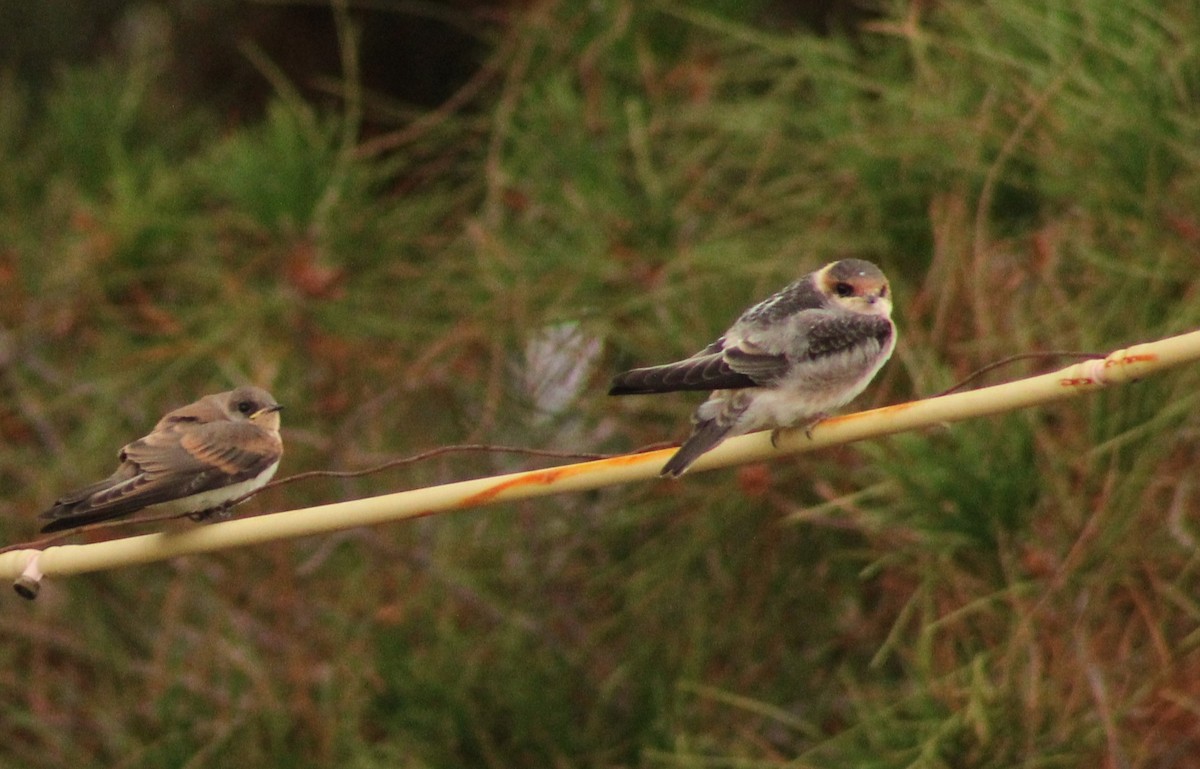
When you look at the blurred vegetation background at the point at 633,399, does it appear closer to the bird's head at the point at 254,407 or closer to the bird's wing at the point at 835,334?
the bird's wing at the point at 835,334

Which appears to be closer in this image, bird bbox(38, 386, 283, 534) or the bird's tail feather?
the bird's tail feather

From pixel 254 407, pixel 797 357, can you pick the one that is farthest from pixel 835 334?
pixel 254 407

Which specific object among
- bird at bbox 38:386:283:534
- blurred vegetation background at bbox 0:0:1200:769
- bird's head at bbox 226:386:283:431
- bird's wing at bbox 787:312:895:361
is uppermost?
bird at bbox 38:386:283:534

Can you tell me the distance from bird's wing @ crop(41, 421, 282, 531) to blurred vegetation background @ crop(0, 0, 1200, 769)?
1.33 metres

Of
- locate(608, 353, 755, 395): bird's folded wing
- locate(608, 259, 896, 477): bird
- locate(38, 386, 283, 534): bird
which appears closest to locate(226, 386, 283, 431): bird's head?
locate(38, 386, 283, 534): bird

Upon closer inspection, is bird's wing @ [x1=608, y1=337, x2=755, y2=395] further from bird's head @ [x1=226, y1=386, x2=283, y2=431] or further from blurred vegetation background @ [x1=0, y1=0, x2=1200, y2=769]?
blurred vegetation background @ [x1=0, y1=0, x2=1200, y2=769]

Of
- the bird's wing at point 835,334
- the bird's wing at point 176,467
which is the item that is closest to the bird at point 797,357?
the bird's wing at point 835,334

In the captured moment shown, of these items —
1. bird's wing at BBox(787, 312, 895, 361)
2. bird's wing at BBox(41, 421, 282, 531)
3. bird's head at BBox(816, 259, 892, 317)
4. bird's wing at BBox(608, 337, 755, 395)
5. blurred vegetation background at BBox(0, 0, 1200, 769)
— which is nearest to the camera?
bird's wing at BBox(608, 337, 755, 395)

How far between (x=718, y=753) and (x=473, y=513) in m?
1.17

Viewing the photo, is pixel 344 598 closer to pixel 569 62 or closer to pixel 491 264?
pixel 491 264

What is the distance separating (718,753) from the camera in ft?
15.2

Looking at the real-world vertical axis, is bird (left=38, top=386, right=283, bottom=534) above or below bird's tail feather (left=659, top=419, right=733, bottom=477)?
above

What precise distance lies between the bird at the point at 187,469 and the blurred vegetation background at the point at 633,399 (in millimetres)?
1320

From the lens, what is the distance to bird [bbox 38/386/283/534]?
2.80 m
